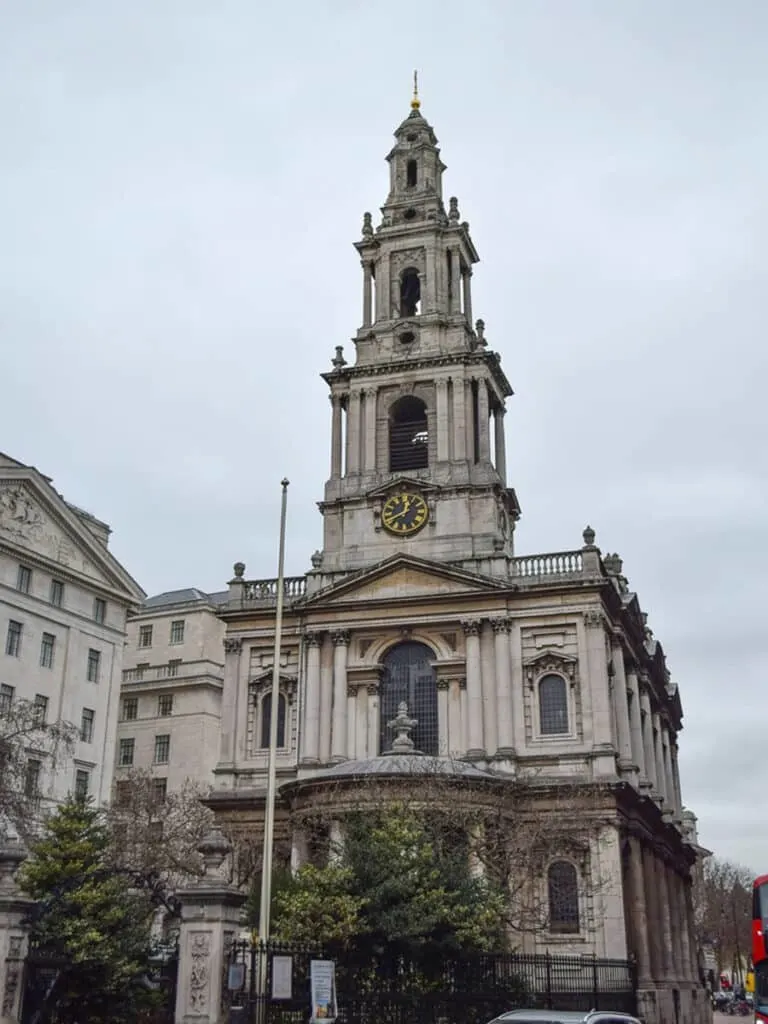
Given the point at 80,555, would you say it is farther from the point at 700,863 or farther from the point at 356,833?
the point at 700,863

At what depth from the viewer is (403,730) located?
43781 millimetres

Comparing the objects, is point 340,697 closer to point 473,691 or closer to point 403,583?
point 403,583

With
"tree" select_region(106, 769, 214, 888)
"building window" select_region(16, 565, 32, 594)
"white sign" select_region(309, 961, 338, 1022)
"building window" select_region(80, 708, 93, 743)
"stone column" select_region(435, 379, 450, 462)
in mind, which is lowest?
"white sign" select_region(309, 961, 338, 1022)

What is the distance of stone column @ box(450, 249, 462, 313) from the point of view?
57.5 m

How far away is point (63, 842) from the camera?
26.4 metres

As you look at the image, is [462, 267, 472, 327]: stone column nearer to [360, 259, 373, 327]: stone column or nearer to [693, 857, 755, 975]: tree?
[360, 259, 373, 327]: stone column

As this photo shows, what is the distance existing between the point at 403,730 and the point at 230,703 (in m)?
9.60

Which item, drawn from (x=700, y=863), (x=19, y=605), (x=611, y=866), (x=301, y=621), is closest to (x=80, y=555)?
(x=19, y=605)

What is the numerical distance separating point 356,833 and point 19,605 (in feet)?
87.1

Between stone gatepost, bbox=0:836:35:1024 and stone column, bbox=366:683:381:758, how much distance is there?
2424cm

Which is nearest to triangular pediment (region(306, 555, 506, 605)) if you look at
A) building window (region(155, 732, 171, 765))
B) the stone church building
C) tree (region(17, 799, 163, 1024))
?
the stone church building

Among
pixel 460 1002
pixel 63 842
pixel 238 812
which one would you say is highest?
pixel 238 812

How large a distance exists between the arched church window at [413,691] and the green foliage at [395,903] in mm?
16712

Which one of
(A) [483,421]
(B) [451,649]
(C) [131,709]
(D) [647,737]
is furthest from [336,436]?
(C) [131,709]
